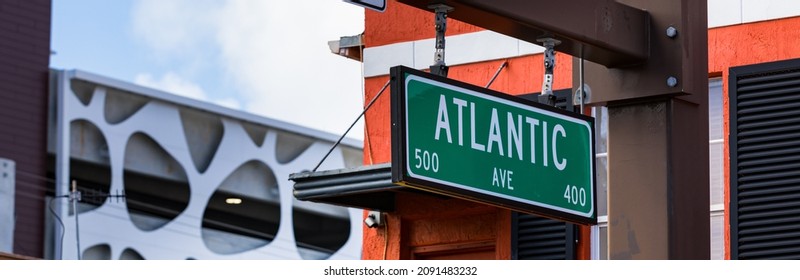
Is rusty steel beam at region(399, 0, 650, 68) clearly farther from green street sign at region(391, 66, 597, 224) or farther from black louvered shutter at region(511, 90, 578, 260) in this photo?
black louvered shutter at region(511, 90, 578, 260)

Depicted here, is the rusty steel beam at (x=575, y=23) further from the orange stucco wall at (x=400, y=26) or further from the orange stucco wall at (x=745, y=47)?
the orange stucco wall at (x=400, y=26)

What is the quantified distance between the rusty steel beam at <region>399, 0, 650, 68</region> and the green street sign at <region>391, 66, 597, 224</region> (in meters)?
0.32

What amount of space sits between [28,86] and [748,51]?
3008 cm

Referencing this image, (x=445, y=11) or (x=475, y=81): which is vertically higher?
(x=475, y=81)

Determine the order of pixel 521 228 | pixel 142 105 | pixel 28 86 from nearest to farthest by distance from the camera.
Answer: pixel 521 228
pixel 28 86
pixel 142 105

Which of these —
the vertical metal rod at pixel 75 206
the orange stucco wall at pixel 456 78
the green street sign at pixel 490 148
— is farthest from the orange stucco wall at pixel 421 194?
the vertical metal rod at pixel 75 206

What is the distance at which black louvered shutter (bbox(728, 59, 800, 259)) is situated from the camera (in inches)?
494

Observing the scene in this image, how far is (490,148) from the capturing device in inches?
304

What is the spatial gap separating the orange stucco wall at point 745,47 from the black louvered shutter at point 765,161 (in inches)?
4.8

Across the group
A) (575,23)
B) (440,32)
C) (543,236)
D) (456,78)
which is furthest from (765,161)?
(440,32)

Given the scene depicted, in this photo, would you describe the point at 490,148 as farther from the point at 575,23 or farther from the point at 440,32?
the point at 575,23

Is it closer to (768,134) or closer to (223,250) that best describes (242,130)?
(223,250)

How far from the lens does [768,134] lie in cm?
1275
